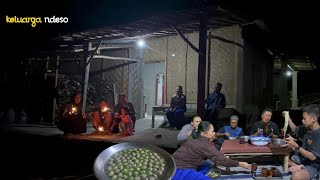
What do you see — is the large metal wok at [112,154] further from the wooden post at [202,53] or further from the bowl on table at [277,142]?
the wooden post at [202,53]

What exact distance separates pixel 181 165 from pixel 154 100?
11.7 meters

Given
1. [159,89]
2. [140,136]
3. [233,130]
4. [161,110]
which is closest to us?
[233,130]

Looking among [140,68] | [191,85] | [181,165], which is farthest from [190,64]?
[181,165]

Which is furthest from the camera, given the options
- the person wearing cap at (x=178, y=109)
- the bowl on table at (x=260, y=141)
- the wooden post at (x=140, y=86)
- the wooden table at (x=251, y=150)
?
the wooden post at (x=140, y=86)

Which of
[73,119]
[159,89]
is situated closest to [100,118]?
[73,119]

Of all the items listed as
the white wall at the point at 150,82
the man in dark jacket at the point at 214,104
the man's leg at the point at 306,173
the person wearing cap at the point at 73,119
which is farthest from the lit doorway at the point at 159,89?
the man's leg at the point at 306,173

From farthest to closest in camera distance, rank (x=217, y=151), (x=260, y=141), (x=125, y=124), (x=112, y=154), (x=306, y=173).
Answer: (x=125, y=124)
(x=260, y=141)
(x=306, y=173)
(x=217, y=151)
(x=112, y=154)

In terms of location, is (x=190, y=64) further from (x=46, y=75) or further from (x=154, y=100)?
(x=46, y=75)

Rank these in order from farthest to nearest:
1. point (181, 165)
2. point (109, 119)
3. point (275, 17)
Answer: point (109, 119) → point (275, 17) → point (181, 165)

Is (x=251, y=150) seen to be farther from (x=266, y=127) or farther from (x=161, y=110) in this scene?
(x=161, y=110)

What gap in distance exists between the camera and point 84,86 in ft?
44.9

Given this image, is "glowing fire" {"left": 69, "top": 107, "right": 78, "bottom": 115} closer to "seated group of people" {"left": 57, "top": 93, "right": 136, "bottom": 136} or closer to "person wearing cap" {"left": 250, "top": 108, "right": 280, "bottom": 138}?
"seated group of people" {"left": 57, "top": 93, "right": 136, "bottom": 136}

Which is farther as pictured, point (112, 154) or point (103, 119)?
point (103, 119)

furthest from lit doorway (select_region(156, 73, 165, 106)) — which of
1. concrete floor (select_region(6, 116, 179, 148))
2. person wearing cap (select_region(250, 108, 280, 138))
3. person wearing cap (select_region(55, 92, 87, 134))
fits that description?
person wearing cap (select_region(250, 108, 280, 138))
